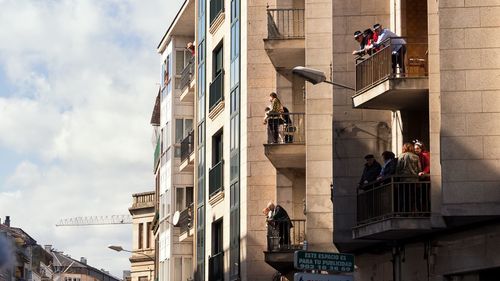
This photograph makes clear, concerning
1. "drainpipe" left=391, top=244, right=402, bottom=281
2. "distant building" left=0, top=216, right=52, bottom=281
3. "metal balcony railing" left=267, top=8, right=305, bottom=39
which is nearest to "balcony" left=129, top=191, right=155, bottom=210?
"distant building" left=0, top=216, right=52, bottom=281

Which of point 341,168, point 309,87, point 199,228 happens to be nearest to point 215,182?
point 199,228

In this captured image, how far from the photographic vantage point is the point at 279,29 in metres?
48.5

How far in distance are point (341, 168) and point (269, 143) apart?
8815 millimetres

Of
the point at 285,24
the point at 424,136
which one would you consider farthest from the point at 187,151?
the point at 424,136

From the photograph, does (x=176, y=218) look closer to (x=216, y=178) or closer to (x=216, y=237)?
(x=216, y=237)

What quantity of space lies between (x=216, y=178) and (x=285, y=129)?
10668 millimetres

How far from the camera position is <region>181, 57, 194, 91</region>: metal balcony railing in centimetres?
6762

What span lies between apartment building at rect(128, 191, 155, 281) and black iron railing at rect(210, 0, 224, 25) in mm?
43123

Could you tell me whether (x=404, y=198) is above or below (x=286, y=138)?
below

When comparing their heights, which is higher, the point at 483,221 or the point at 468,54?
the point at 468,54

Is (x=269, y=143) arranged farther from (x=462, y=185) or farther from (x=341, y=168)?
(x=462, y=185)

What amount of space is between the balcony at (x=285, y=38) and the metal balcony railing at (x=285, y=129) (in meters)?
2.02

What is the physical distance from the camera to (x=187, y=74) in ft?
227

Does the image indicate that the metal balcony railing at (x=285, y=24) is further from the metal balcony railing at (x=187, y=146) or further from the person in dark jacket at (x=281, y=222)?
the metal balcony railing at (x=187, y=146)
